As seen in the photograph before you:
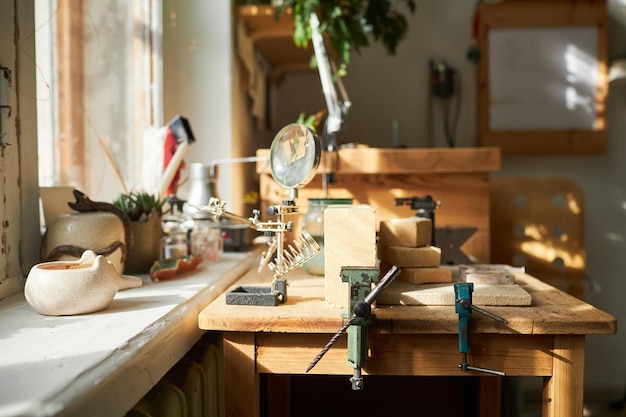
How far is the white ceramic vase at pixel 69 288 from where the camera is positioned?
35.0 inches

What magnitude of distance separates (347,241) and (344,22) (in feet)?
4.39

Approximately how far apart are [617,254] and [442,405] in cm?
175

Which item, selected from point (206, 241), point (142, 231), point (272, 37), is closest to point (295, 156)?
point (142, 231)

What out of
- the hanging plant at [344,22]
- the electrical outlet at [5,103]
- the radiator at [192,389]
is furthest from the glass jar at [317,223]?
the hanging plant at [344,22]

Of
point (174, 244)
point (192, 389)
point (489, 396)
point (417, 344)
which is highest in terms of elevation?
point (174, 244)

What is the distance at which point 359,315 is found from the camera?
84 centimetres

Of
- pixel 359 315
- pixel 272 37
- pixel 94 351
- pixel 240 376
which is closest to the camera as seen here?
pixel 94 351

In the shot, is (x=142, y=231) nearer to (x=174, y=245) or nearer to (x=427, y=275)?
(x=174, y=245)

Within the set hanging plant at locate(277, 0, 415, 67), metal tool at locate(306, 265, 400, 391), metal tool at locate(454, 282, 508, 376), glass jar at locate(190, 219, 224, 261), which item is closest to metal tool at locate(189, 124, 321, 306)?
metal tool at locate(306, 265, 400, 391)

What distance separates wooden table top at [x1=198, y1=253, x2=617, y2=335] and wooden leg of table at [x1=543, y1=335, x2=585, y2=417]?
0.04 metres

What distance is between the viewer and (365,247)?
A: 3.18ft

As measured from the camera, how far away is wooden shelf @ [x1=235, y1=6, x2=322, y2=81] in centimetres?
225

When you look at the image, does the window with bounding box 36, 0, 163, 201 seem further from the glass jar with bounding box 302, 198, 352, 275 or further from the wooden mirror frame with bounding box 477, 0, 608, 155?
the wooden mirror frame with bounding box 477, 0, 608, 155

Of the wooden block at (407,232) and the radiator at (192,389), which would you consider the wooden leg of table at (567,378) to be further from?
the radiator at (192,389)
